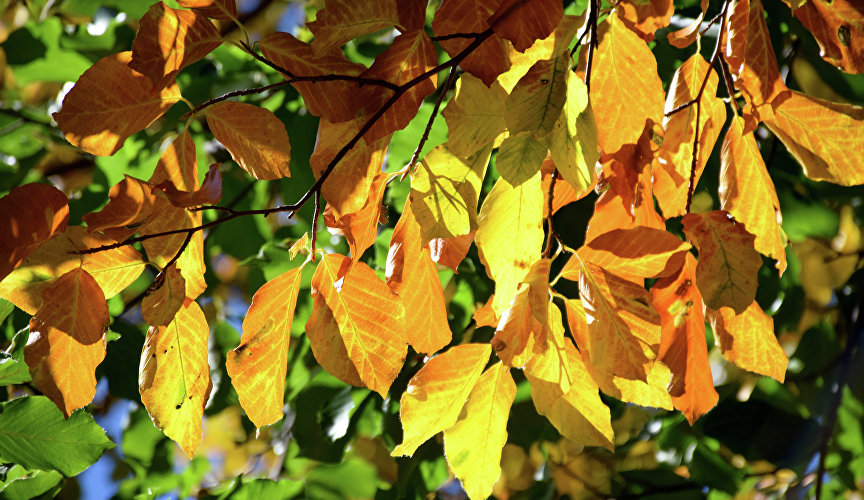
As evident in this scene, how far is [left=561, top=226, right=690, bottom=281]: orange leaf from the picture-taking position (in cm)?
31

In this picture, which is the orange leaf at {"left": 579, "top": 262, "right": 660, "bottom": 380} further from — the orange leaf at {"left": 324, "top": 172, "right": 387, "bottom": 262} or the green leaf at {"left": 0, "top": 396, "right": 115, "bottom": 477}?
the green leaf at {"left": 0, "top": 396, "right": 115, "bottom": 477}

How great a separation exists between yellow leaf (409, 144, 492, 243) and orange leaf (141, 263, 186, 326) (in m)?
0.11

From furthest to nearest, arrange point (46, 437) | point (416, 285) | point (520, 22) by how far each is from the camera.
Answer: point (46, 437) → point (416, 285) → point (520, 22)

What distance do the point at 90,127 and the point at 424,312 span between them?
0.18 m

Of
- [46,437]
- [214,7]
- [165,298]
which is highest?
[214,7]

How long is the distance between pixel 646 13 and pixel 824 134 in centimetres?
10

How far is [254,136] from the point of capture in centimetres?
33

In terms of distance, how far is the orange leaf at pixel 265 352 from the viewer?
33 centimetres

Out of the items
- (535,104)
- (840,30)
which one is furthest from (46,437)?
(840,30)

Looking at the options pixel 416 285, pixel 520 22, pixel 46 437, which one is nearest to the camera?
pixel 520 22

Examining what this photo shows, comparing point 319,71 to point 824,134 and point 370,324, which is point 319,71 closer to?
point 370,324

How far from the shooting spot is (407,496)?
771mm

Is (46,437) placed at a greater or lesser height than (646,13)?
lesser

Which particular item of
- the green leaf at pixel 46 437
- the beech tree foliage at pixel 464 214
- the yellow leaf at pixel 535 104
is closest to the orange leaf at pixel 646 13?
the beech tree foliage at pixel 464 214
